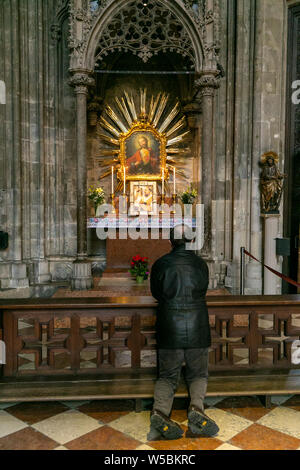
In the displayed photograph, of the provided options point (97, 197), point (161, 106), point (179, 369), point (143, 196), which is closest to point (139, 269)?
point (97, 197)

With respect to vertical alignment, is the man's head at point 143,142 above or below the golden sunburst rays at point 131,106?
below

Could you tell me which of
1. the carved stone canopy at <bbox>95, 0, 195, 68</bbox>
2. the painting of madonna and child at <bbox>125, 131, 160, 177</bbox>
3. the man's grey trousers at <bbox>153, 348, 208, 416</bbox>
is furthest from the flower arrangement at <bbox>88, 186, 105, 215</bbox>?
the man's grey trousers at <bbox>153, 348, 208, 416</bbox>

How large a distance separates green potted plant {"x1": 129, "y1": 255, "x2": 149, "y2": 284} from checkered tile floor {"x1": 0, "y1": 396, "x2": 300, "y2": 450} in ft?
14.6

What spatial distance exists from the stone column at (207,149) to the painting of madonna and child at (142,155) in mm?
2159

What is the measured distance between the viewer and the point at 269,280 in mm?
7730

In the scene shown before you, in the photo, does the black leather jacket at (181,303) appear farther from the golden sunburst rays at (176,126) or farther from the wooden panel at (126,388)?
the golden sunburst rays at (176,126)

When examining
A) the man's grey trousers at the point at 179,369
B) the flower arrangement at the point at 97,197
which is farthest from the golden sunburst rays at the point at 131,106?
the man's grey trousers at the point at 179,369

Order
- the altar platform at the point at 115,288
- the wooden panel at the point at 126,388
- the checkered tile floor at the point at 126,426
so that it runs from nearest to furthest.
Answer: the checkered tile floor at the point at 126,426 < the wooden panel at the point at 126,388 < the altar platform at the point at 115,288

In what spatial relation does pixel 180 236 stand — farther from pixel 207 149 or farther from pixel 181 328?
pixel 207 149

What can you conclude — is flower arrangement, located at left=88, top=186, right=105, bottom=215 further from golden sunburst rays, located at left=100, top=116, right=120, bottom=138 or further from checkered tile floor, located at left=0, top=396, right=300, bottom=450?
checkered tile floor, located at left=0, top=396, right=300, bottom=450

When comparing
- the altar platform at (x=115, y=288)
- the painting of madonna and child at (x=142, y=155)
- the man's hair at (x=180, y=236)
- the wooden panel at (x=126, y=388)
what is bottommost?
the wooden panel at (x=126, y=388)

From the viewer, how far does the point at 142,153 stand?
34.2 feet

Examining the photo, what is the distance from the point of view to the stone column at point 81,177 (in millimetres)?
8406

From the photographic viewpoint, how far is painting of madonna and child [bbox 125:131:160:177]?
1044cm
